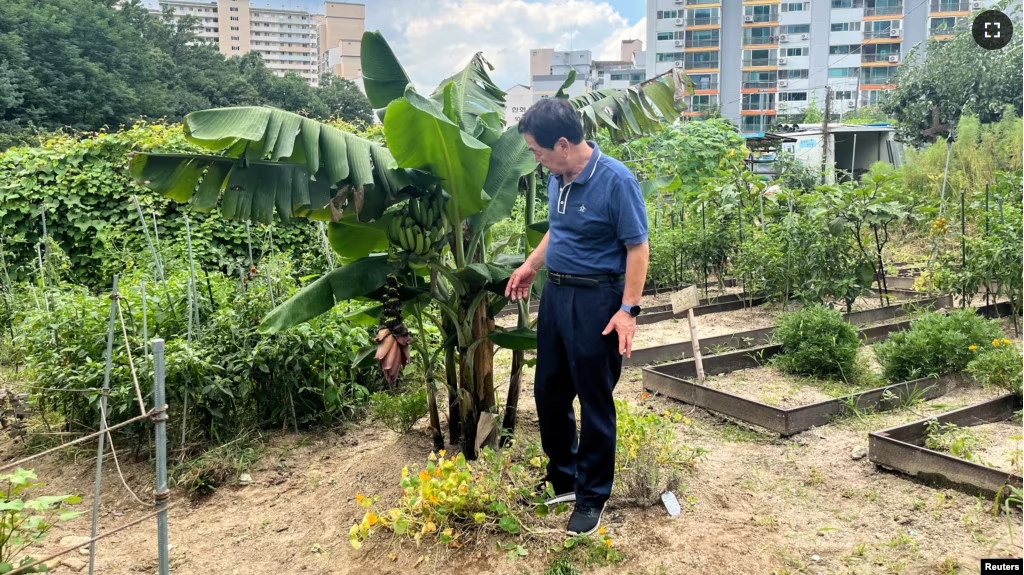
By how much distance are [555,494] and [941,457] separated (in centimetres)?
193

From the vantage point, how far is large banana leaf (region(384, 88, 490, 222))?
302cm

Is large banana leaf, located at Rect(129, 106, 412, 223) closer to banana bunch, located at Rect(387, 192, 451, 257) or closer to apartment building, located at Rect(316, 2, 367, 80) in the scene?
banana bunch, located at Rect(387, 192, 451, 257)

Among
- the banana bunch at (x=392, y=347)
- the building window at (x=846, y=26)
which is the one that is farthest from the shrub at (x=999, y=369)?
the building window at (x=846, y=26)

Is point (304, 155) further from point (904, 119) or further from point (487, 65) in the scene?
point (904, 119)

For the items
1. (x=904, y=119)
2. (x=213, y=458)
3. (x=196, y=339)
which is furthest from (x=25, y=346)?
(x=904, y=119)

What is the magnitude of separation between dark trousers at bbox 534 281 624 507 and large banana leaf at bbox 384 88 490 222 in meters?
0.62

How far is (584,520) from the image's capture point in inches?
119

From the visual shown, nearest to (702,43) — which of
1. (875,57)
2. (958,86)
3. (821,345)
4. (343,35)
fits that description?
(875,57)

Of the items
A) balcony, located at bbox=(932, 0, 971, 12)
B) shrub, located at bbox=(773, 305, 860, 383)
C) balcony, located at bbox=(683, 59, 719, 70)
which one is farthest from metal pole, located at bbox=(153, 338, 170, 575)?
balcony, located at bbox=(932, 0, 971, 12)

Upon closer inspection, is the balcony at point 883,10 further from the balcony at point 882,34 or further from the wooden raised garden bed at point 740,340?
the wooden raised garden bed at point 740,340

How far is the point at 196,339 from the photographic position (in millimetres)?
4297

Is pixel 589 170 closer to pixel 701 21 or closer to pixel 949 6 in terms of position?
pixel 701 21

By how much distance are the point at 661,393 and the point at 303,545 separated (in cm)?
287

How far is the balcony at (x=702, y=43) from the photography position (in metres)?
54.9
